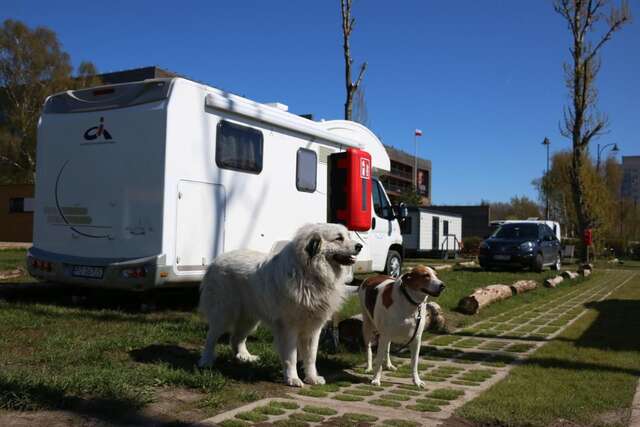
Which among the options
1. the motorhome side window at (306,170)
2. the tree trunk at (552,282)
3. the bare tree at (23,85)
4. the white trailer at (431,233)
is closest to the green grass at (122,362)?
the motorhome side window at (306,170)

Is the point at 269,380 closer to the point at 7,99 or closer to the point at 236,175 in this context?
the point at 236,175

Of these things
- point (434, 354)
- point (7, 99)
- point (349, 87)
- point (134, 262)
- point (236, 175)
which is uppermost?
point (7, 99)

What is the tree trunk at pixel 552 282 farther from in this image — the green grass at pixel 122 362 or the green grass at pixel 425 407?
the green grass at pixel 425 407

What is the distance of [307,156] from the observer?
10.6m

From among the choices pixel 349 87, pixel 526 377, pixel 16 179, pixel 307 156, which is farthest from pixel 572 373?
pixel 16 179

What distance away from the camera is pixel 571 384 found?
5.86 meters

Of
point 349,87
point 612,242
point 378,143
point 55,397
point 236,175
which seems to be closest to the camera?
point 55,397

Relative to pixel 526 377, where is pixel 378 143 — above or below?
above

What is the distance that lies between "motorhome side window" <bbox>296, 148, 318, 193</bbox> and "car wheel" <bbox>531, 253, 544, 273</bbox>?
12.3m

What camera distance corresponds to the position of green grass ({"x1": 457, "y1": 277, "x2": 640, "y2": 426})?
15.6 ft

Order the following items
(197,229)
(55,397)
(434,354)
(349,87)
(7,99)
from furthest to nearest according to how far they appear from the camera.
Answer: (7,99) < (349,87) < (197,229) < (434,354) < (55,397)

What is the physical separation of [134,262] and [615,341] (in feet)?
22.7

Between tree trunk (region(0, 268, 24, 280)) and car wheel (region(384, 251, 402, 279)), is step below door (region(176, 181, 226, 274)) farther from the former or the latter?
tree trunk (region(0, 268, 24, 280))

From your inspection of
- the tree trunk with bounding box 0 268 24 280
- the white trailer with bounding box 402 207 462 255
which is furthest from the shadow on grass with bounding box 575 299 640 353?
the white trailer with bounding box 402 207 462 255
